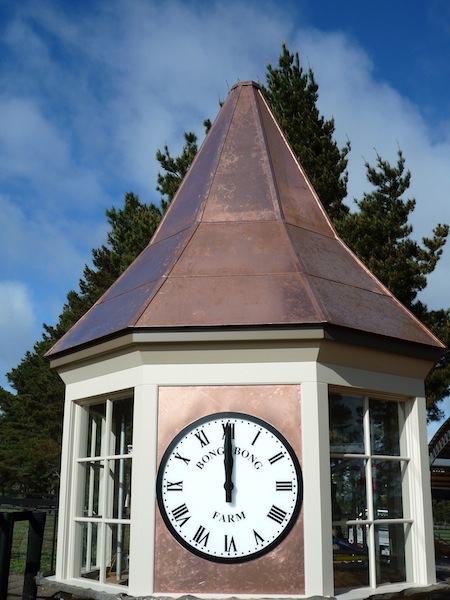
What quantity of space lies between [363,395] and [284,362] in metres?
0.88

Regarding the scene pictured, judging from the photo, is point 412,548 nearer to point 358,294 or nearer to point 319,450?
point 319,450

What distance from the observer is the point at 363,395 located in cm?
572

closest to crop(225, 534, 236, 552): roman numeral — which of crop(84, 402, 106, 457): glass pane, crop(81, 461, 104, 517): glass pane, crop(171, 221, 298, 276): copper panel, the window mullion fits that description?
the window mullion

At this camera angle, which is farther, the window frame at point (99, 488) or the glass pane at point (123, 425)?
the glass pane at point (123, 425)

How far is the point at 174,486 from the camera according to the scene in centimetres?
520

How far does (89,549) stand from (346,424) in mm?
2603

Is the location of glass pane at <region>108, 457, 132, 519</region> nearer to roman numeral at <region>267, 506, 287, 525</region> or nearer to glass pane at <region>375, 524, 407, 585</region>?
roman numeral at <region>267, 506, 287, 525</region>

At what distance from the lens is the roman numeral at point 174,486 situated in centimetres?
519

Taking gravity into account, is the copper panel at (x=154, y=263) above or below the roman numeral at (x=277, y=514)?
above

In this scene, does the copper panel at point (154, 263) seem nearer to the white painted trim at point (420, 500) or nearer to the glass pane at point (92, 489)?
the glass pane at point (92, 489)

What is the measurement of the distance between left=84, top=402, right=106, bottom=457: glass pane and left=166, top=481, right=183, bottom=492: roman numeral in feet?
3.97

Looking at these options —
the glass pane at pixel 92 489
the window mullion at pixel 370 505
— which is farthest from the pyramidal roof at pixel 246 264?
the glass pane at pixel 92 489

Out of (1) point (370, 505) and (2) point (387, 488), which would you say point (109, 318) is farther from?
(2) point (387, 488)

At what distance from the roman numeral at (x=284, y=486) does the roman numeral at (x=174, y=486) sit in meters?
0.75
